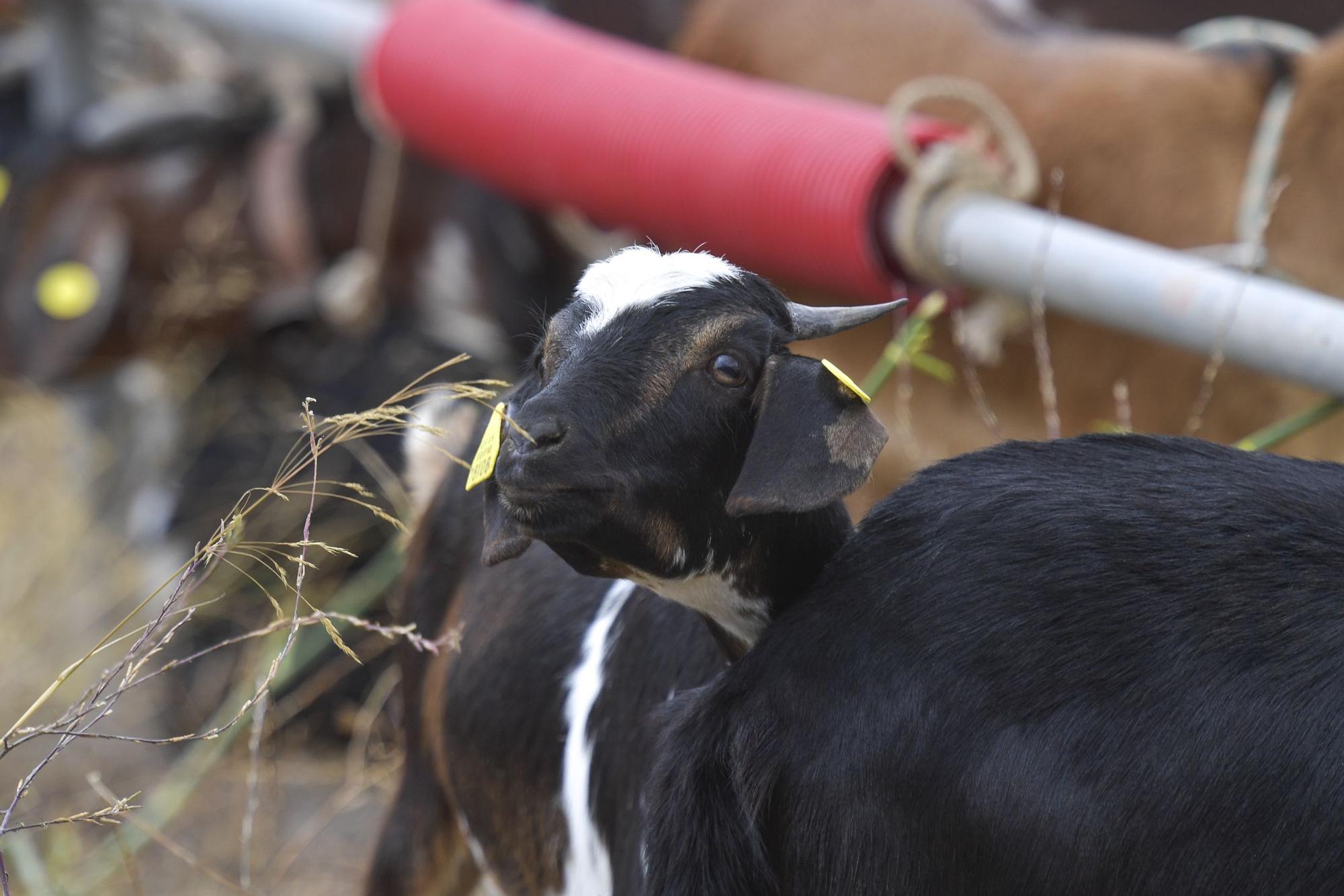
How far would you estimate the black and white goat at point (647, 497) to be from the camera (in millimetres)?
1076

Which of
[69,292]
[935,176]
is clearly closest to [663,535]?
[935,176]

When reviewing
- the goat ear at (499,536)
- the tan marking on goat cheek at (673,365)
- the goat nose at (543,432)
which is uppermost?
the tan marking on goat cheek at (673,365)

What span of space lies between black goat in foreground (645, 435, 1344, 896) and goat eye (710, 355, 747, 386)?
15 centimetres

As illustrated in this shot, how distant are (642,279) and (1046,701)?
452 mm

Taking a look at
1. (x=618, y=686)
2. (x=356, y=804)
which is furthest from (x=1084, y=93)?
(x=356, y=804)

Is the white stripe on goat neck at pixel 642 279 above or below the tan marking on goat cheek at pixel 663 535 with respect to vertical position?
above

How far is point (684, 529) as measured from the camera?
1.12m

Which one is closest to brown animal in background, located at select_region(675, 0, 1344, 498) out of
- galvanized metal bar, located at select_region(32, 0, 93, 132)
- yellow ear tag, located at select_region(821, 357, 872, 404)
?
yellow ear tag, located at select_region(821, 357, 872, 404)

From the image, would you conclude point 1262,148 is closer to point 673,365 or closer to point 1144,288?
point 1144,288

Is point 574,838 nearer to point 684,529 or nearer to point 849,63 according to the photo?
point 684,529

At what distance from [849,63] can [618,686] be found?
186 centimetres

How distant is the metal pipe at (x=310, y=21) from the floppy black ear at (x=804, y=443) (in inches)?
97.4

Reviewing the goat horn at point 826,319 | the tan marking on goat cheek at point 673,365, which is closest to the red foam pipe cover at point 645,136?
the goat horn at point 826,319

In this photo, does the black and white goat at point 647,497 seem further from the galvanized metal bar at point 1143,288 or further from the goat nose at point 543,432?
the galvanized metal bar at point 1143,288
